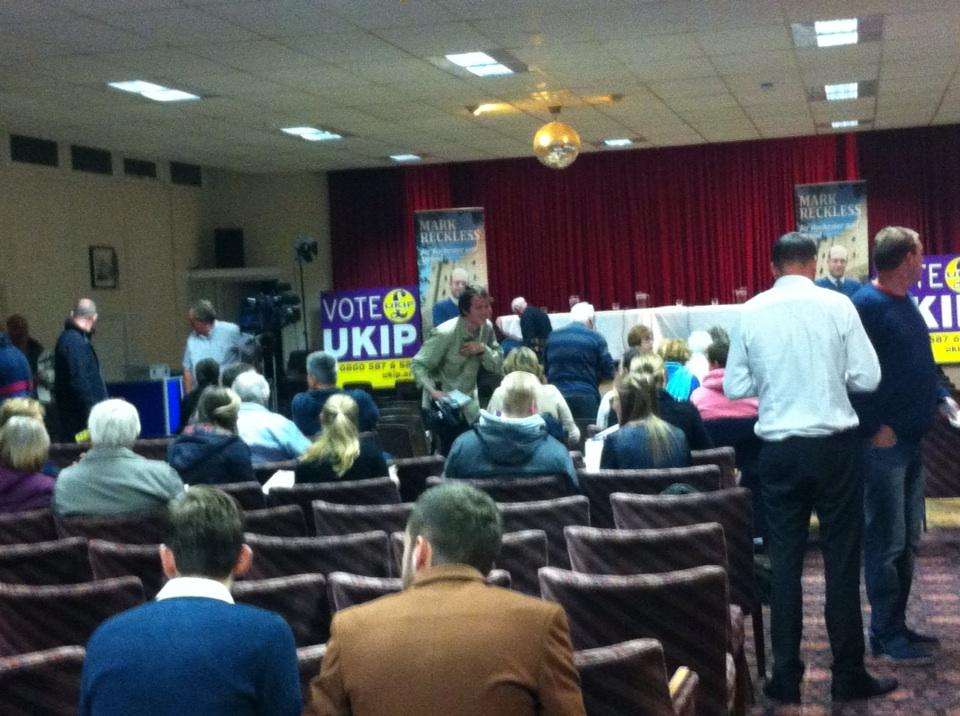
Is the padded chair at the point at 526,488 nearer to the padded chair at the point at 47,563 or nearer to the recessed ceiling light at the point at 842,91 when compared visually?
the padded chair at the point at 47,563

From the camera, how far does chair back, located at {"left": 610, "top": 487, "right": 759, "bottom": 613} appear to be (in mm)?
4457

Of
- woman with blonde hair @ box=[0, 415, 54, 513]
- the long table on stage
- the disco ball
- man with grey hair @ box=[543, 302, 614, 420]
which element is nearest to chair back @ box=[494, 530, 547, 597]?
woman with blonde hair @ box=[0, 415, 54, 513]

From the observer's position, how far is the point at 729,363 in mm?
4465

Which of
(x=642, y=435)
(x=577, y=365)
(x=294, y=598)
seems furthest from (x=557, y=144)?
(x=294, y=598)

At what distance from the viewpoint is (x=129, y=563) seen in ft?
13.7

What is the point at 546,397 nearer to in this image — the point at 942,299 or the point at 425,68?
the point at 425,68

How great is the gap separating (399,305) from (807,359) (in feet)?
35.2

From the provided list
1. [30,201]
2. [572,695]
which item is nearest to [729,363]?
[572,695]

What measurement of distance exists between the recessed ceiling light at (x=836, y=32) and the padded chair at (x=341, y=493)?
5.21 metres

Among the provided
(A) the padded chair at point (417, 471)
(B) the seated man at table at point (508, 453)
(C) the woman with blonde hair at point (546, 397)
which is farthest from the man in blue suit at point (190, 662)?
(C) the woman with blonde hair at point (546, 397)

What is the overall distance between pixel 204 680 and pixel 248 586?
1152mm

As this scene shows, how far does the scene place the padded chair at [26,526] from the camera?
5.20 meters

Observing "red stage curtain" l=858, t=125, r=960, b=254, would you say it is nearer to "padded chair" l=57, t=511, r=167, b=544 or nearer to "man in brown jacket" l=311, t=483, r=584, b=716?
"padded chair" l=57, t=511, r=167, b=544

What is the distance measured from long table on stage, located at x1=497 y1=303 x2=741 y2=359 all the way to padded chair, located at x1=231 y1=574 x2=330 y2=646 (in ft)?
37.9
